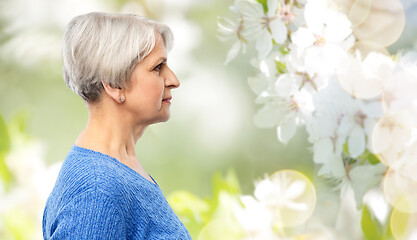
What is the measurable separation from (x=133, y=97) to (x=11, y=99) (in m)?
0.68

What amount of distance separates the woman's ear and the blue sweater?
58 millimetres

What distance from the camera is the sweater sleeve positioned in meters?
0.43

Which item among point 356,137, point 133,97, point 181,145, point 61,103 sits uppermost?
point 61,103

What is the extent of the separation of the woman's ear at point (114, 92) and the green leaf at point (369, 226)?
0.32m

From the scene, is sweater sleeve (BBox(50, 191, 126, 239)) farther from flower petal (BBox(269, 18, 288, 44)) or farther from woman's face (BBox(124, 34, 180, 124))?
flower petal (BBox(269, 18, 288, 44))

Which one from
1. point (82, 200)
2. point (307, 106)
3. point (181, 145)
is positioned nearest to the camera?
point (82, 200)

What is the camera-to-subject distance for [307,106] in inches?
23.3

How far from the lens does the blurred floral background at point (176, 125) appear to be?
0.94 metres

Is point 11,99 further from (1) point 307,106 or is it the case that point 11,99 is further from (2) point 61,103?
(1) point 307,106

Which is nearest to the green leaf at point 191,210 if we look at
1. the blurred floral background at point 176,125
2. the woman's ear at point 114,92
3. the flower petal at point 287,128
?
the blurred floral background at point 176,125

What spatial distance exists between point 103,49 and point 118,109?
0.06 metres

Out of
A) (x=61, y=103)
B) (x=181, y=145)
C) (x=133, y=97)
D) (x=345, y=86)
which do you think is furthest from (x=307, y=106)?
(x=61, y=103)

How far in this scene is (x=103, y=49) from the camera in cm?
51

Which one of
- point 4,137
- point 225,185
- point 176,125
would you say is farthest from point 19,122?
point 225,185
